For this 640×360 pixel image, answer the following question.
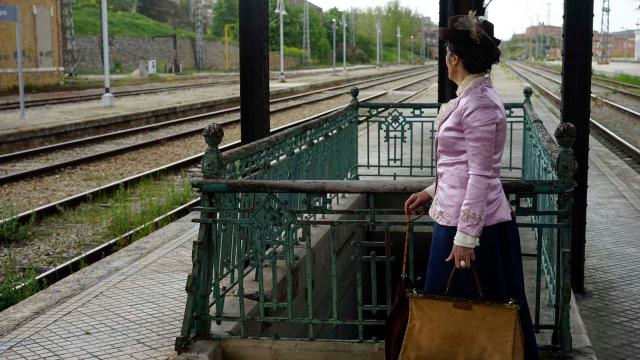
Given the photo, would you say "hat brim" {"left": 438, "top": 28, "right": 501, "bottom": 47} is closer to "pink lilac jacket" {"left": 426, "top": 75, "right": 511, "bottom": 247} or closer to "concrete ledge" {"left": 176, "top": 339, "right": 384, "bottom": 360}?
"pink lilac jacket" {"left": 426, "top": 75, "right": 511, "bottom": 247}

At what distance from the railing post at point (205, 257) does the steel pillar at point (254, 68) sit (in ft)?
6.75

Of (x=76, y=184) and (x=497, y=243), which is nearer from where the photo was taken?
(x=497, y=243)

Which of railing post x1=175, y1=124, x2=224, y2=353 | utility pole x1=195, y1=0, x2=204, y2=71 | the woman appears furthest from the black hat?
utility pole x1=195, y1=0, x2=204, y2=71

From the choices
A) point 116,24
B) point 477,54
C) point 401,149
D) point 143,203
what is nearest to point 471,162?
point 477,54

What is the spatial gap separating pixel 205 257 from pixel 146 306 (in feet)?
3.80

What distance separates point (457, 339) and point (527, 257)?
12.9ft

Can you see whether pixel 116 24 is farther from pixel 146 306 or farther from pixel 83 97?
pixel 146 306

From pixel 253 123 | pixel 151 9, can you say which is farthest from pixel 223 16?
pixel 253 123

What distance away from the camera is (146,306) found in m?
5.77

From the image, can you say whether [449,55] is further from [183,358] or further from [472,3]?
[472,3]

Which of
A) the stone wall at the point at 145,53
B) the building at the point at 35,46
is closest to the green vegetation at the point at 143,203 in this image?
the building at the point at 35,46

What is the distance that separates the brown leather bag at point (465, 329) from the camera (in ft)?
11.8

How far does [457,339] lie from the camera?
3604 millimetres

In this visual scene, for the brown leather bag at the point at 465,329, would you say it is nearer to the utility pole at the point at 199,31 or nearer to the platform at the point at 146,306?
the platform at the point at 146,306
